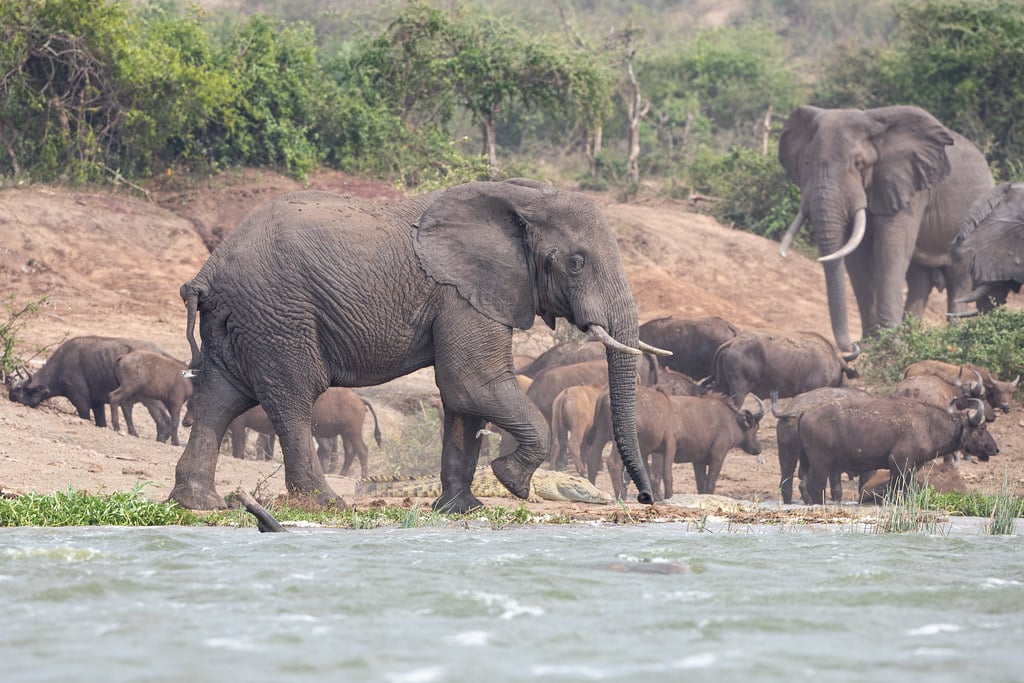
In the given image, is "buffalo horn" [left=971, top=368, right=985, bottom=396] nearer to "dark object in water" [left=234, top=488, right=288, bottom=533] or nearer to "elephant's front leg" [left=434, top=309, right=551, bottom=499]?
"elephant's front leg" [left=434, top=309, right=551, bottom=499]

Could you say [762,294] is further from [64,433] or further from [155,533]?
[155,533]

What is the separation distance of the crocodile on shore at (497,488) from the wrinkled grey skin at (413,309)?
1.64m

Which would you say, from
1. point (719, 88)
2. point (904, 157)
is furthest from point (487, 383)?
point (719, 88)

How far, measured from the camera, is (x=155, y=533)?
391 inches

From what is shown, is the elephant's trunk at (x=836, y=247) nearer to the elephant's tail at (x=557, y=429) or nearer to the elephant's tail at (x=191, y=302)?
the elephant's tail at (x=557, y=429)

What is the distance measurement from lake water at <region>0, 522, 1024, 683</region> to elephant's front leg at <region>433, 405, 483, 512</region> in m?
0.85

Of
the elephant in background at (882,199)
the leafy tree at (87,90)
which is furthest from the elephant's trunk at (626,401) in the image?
the leafy tree at (87,90)

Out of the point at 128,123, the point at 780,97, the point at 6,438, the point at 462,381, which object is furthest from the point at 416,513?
the point at 780,97

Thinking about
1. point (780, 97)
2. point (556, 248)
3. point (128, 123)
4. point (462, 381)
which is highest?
point (780, 97)

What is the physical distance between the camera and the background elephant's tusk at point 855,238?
2092cm

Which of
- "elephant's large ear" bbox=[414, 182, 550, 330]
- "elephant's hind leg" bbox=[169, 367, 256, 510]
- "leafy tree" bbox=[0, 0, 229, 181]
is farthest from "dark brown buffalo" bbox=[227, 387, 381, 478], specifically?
"leafy tree" bbox=[0, 0, 229, 181]

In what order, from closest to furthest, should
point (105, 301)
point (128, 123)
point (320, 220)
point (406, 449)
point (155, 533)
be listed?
point (155, 533)
point (320, 220)
point (406, 449)
point (105, 301)
point (128, 123)

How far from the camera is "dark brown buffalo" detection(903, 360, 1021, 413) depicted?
1653 cm

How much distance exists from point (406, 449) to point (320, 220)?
668cm
